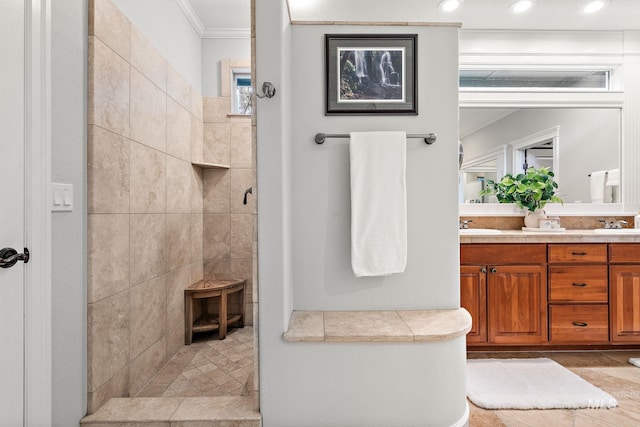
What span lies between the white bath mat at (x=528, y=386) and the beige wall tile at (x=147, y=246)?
2.00 metres

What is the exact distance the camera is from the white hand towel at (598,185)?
116 inches

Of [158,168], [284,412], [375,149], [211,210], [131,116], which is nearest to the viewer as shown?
[284,412]

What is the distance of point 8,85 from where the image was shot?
3.75 ft

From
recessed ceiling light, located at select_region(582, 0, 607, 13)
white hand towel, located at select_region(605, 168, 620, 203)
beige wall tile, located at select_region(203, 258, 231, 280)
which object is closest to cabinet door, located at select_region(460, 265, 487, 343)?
white hand towel, located at select_region(605, 168, 620, 203)

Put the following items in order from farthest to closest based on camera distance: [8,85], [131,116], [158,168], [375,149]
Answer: [158,168]
[131,116]
[375,149]
[8,85]

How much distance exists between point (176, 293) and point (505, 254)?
237 cm

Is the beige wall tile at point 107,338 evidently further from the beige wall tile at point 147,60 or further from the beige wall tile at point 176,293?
the beige wall tile at point 147,60

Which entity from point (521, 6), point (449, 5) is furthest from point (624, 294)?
point (449, 5)

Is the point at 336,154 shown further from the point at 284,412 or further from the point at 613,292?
the point at 613,292

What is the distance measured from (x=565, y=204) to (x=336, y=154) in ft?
7.87

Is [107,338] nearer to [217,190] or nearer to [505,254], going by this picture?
[217,190]

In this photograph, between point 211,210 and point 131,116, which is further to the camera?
point 211,210

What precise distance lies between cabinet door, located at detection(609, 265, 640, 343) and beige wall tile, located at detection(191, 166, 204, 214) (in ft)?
10.4

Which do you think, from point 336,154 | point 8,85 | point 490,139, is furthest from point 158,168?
point 490,139
